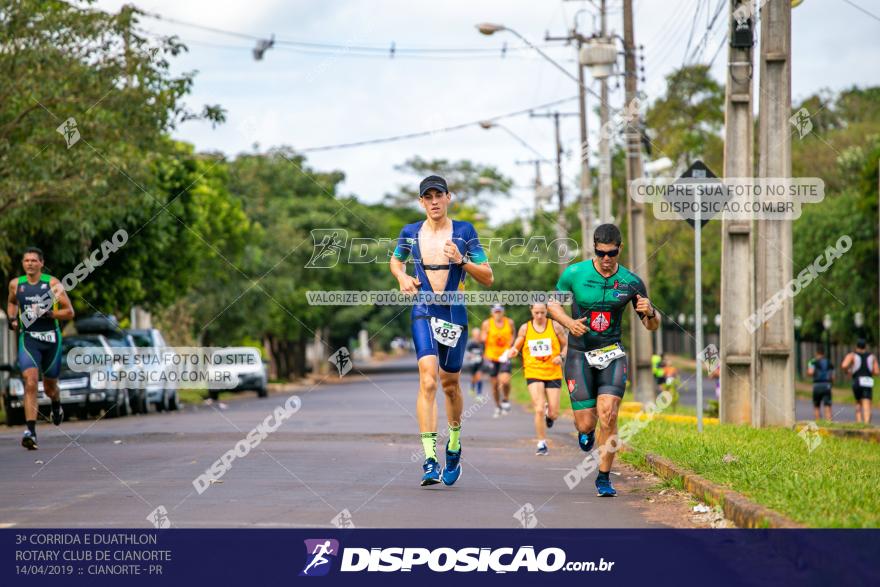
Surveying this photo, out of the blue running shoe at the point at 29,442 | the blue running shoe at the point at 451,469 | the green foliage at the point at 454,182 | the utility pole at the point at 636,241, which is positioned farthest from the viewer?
the green foliage at the point at 454,182

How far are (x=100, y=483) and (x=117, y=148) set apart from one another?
16.6m

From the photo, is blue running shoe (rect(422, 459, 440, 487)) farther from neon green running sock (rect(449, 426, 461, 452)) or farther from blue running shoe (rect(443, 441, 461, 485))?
neon green running sock (rect(449, 426, 461, 452))

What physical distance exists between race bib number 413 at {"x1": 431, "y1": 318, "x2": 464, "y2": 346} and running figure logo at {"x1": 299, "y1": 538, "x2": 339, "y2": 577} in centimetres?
333

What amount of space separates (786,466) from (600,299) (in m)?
2.40

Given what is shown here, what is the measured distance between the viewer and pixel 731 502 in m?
9.66

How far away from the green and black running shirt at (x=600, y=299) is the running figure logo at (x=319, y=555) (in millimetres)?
3597

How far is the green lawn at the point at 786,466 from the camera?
29.5ft

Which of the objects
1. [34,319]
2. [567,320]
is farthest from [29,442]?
[567,320]

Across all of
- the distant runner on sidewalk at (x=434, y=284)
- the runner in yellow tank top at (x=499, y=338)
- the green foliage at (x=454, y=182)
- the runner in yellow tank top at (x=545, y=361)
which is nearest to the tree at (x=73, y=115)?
the runner in yellow tank top at (x=499, y=338)

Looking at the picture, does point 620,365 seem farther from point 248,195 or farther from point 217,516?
point 248,195

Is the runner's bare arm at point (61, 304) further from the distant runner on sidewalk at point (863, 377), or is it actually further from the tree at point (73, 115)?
the distant runner on sidewalk at point (863, 377)

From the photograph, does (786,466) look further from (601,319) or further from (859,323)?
(859,323)

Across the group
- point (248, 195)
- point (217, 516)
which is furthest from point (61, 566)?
point (248, 195)

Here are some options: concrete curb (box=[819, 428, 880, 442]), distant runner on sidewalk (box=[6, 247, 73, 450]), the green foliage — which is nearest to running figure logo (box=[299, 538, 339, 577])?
distant runner on sidewalk (box=[6, 247, 73, 450])
